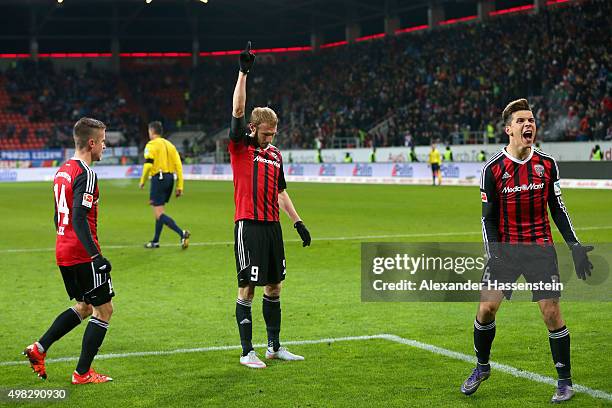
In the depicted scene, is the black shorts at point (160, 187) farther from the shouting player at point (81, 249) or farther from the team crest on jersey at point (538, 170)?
the team crest on jersey at point (538, 170)

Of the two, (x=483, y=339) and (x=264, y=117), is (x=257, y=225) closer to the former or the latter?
(x=264, y=117)

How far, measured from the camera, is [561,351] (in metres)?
6.08

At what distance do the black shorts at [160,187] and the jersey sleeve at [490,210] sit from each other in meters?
10.00

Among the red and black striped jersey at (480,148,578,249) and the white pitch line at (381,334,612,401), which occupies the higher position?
the red and black striped jersey at (480,148,578,249)

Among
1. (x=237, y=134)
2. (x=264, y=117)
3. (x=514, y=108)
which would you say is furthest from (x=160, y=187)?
(x=514, y=108)

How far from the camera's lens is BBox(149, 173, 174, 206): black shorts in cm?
1549

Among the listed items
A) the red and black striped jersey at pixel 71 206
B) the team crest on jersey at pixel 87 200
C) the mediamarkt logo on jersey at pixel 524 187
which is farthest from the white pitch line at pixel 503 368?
the team crest on jersey at pixel 87 200

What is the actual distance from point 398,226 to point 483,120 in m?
24.0

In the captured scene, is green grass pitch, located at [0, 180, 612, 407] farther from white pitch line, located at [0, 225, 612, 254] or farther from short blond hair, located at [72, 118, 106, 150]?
short blond hair, located at [72, 118, 106, 150]

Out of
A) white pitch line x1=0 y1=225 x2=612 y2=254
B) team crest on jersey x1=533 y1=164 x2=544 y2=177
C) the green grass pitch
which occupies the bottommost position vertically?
white pitch line x1=0 y1=225 x2=612 y2=254

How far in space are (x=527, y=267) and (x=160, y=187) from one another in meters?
10.3

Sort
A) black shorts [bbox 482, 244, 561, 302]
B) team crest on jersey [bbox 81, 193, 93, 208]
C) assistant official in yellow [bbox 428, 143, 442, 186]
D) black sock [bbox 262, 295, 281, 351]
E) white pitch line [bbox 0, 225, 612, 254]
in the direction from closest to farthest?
1. black shorts [bbox 482, 244, 561, 302]
2. team crest on jersey [bbox 81, 193, 93, 208]
3. black sock [bbox 262, 295, 281, 351]
4. white pitch line [bbox 0, 225, 612, 254]
5. assistant official in yellow [bbox 428, 143, 442, 186]

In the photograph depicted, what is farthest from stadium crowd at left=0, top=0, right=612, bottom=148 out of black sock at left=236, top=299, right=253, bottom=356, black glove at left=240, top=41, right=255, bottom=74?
black glove at left=240, top=41, right=255, bottom=74

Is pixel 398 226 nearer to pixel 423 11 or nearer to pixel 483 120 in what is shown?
pixel 483 120
